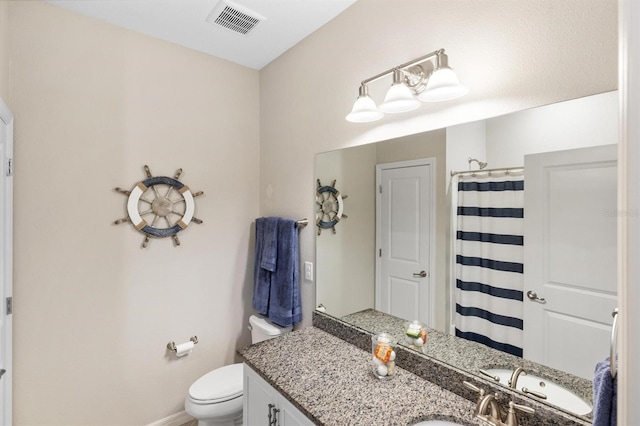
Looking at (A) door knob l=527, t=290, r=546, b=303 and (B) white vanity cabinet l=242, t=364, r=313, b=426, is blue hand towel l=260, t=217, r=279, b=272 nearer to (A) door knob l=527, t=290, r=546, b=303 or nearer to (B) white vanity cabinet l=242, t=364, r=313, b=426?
(B) white vanity cabinet l=242, t=364, r=313, b=426

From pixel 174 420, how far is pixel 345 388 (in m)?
1.56

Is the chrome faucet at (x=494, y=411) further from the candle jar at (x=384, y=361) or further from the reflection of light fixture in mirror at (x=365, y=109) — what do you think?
the reflection of light fixture in mirror at (x=365, y=109)

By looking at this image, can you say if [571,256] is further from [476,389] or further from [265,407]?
[265,407]

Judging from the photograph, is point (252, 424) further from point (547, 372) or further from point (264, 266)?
point (547, 372)

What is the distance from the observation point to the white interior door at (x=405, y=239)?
52.2 inches

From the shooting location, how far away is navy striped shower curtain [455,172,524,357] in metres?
1.07

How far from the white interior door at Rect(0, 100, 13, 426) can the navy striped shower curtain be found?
2.05 metres

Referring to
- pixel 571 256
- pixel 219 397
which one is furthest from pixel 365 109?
pixel 219 397

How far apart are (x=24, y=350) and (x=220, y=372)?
1.01 meters

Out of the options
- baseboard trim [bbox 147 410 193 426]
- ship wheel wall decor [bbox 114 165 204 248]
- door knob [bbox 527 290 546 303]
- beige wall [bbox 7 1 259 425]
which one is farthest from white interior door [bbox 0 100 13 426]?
door knob [bbox 527 290 546 303]

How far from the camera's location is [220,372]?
6.42 ft

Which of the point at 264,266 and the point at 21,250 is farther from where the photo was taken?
the point at 264,266

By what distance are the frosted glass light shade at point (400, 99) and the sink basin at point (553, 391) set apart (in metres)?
1.04

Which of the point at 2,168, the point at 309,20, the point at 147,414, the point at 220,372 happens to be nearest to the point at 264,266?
the point at 220,372
